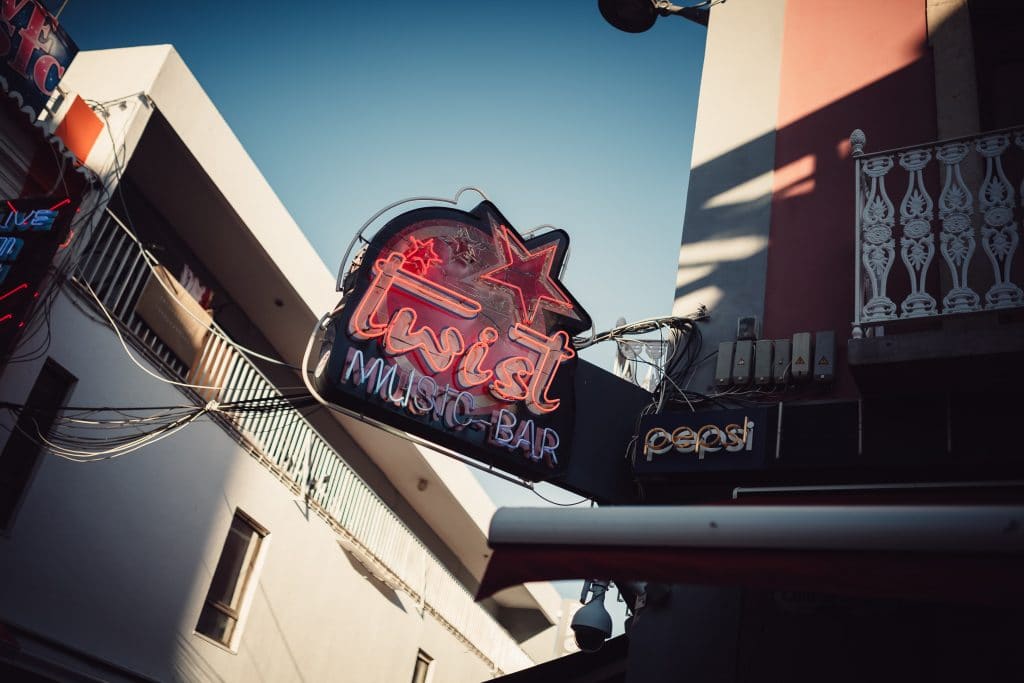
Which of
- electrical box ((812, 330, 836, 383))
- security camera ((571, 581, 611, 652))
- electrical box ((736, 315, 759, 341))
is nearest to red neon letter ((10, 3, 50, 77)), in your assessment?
electrical box ((736, 315, 759, 341))

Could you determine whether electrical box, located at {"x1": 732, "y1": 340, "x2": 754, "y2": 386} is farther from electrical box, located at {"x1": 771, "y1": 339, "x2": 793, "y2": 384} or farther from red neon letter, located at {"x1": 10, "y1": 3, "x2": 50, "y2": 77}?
red neon letter, located at {"x1": 10, "y1": 3, "x2": 50, "y2": 77}

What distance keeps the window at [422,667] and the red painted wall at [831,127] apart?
1398 centimetres

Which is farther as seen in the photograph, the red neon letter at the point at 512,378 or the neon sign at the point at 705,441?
the red neon letter at the point at 512,378

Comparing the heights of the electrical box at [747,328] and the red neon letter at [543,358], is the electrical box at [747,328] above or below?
above

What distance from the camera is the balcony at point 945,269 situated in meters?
4.81

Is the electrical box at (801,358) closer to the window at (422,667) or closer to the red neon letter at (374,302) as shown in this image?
the red neon letter at (374,302)

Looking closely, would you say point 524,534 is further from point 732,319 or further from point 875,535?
point 732,319

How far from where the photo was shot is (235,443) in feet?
41.4

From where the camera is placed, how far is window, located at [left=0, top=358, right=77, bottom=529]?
8.81 metres

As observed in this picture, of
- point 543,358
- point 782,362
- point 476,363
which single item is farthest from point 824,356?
point 476,363

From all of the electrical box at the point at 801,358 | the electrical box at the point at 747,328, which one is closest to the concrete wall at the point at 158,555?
the electrical box at the point at 747,328

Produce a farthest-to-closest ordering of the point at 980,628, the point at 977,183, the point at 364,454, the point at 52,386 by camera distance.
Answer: the point at 364,454 < the point at 52,386 < the point at 977,183 < the point at 980,628

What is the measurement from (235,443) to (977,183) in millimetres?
10443

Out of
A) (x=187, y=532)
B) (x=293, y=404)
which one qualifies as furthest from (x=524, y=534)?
(x=187, y=532)
